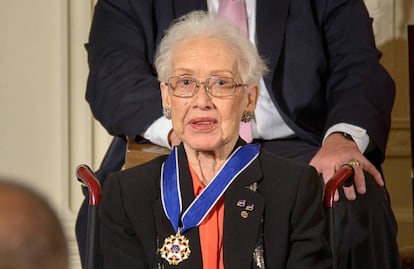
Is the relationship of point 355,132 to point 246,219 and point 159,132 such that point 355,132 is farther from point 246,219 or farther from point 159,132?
point 246,219

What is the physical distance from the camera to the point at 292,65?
3.33 meters

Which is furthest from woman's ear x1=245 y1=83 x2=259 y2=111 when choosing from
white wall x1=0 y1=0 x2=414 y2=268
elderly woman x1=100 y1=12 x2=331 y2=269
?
white wall x1=0 y1=0 x2=414 y2=268

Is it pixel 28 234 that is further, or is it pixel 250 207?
pixel 250 207

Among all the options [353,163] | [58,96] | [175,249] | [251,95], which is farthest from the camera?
[58,96]

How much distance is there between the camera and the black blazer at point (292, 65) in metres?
3.25

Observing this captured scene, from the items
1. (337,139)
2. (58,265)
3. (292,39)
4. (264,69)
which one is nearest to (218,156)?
(264,69)

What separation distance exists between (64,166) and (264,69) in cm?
223

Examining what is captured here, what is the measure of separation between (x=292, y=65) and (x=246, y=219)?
3.74 feet

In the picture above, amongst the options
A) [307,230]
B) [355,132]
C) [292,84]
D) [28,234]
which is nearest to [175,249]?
[307,230]

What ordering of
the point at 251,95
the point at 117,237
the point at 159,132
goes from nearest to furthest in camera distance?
the point at 117,237 < the point at 251,95 < the point at 159,132

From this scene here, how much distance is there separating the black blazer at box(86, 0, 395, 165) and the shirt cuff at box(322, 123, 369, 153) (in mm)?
36

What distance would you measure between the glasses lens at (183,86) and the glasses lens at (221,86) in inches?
1.7

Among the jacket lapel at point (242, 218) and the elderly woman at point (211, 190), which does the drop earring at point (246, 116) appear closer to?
the elderly woman at point (211, 190)

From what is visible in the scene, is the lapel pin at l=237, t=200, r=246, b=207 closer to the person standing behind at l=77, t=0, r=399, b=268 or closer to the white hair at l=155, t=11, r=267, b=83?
the white hair at l=155, t=11, r=267, b=83
